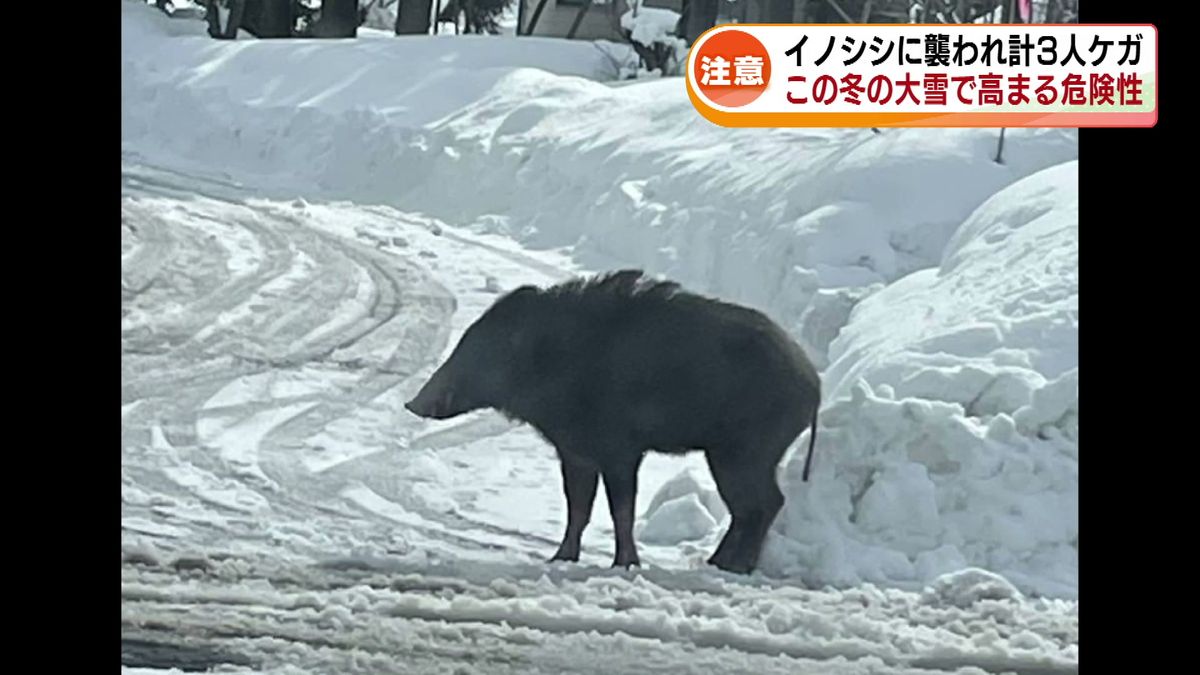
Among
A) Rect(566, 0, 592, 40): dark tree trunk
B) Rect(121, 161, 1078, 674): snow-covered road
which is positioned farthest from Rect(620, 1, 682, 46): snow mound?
Rect(566, 0, 592, 40): dark tree trunk

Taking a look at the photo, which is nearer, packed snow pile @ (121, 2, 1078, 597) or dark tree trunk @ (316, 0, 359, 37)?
packed snow pile @ (121, 2, 1078, 597)

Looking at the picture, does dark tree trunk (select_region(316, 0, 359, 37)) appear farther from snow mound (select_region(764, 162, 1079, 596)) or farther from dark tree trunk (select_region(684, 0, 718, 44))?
snow mound (select_region(764, 162, 1079, 596))

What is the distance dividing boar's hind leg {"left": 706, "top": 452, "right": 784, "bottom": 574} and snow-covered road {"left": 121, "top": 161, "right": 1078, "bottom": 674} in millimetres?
134

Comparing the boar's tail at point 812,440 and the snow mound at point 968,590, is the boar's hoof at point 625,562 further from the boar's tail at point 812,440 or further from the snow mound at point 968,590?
the snow mound at point 968,590

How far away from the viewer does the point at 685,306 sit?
662 cm

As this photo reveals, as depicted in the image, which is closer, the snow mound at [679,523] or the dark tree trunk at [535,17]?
the snow mound at [679,523]

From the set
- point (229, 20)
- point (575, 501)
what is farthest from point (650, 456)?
point (229, 20)

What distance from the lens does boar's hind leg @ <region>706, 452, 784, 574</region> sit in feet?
21.4

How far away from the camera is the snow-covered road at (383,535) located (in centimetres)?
534

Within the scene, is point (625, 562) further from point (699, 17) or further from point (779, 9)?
point (699, 17)

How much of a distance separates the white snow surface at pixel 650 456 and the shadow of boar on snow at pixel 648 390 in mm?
304

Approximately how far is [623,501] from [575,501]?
297mm
